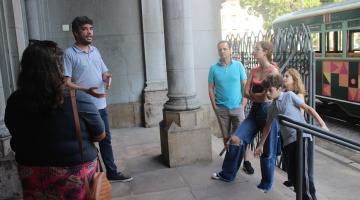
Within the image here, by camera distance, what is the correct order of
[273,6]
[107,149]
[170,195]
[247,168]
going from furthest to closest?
[273,6]
[247,168]
[107,149]
[170,195]

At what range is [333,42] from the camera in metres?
10.7

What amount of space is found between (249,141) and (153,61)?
4063 millimetres

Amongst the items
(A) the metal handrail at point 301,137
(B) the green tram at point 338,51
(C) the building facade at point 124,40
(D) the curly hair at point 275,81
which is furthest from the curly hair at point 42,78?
(B) the green tram at point 338,51

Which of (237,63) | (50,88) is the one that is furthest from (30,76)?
(237,63)

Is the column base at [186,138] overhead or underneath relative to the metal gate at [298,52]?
underneath

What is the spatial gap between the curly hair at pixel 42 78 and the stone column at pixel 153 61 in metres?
5.70

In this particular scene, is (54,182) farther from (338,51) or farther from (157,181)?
(338,51)

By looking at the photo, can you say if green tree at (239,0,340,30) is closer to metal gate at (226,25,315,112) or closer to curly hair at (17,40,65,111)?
metal gate at (226,25,315,112)

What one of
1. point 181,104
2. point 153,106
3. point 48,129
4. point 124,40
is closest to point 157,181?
point 181,104

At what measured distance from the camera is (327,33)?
10977 millimetres

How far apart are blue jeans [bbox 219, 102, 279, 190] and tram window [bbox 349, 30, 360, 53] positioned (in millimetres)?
6678

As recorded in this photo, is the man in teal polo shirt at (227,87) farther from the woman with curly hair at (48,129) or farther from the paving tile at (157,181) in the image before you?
the woman with curly hair at (48,129)

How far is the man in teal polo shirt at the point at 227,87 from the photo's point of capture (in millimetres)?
4781

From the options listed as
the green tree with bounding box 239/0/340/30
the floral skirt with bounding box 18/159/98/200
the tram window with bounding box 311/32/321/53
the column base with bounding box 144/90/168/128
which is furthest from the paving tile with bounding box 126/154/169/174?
the green tree with bounding box 239/0/340/30
